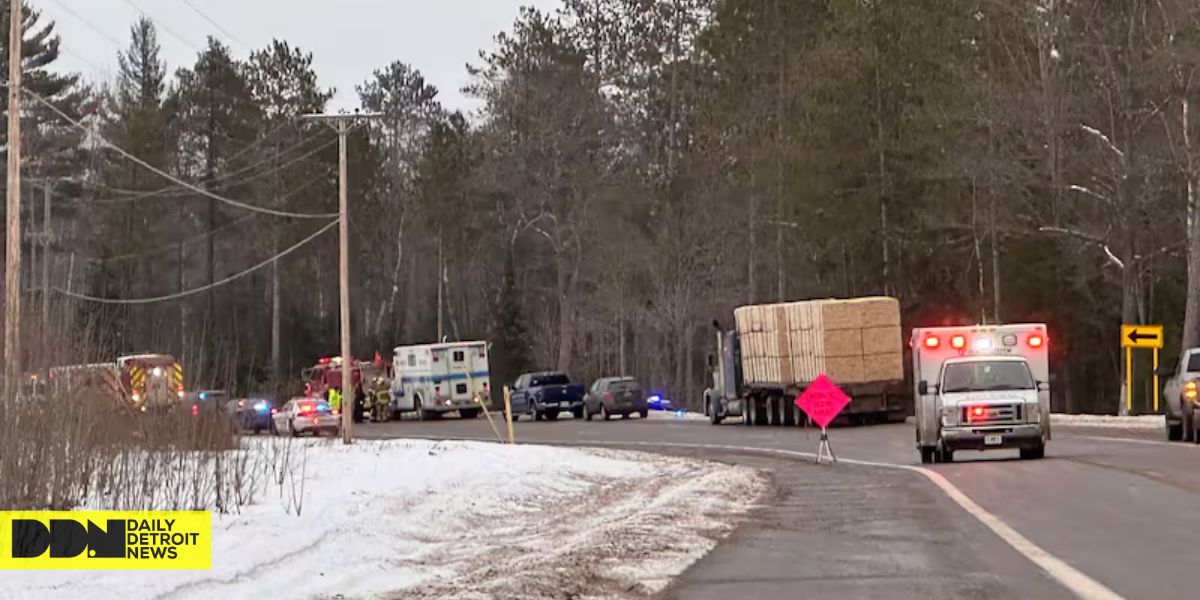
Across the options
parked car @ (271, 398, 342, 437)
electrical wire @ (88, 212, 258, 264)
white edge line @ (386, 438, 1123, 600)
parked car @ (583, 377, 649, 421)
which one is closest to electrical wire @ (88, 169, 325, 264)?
electrical wire @ (88, 212, 258, 264)

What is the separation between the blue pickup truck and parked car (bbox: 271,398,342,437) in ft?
45.0

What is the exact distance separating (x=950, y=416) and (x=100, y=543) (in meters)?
18.0

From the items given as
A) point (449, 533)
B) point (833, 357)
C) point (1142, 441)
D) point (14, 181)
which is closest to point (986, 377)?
point (1142, 441)

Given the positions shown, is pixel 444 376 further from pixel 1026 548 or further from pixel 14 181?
pixel 1026 548

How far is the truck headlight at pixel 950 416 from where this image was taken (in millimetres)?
28453

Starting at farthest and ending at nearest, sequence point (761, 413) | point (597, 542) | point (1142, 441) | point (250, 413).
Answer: point (761, 413) → point (1142, 441) → point (250, 413) → point (597, 542)

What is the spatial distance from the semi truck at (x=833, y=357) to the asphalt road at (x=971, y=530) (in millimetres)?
15358

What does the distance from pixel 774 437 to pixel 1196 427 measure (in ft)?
44.3

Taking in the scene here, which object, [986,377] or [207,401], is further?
[986,377]

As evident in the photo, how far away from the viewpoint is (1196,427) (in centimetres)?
3325

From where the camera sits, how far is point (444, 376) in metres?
67.5

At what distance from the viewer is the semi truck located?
4888 centimetres

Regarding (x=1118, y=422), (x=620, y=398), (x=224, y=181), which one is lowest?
(x=1118, y=422)

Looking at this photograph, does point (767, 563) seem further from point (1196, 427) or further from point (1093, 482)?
point (1196, 427)
